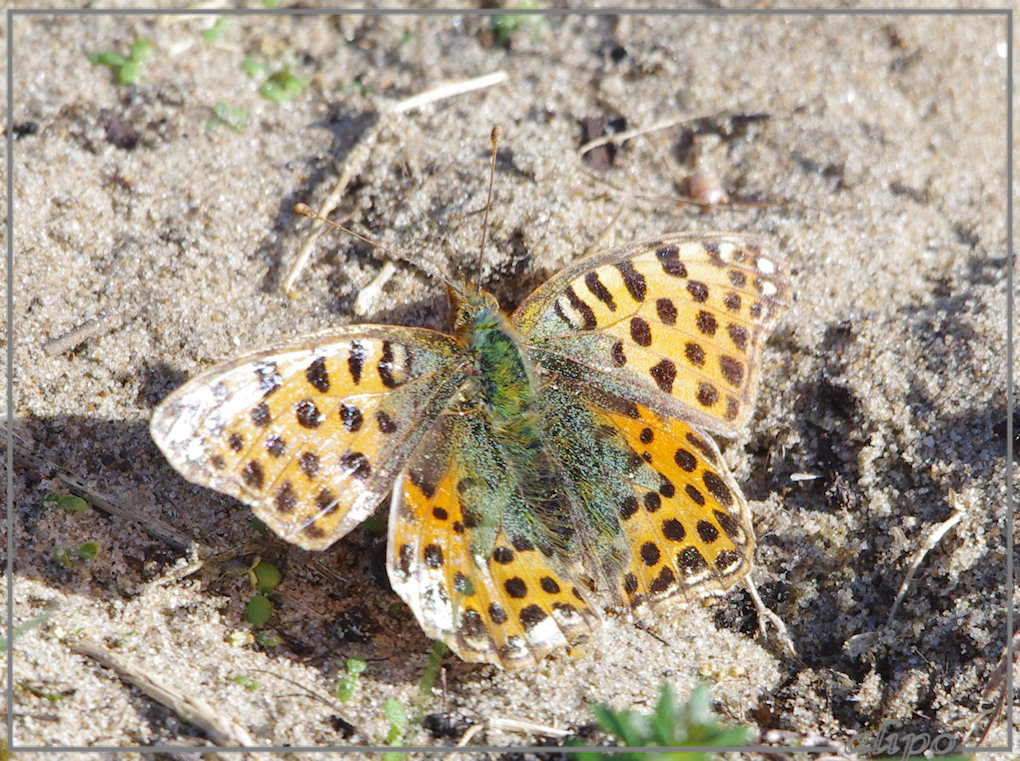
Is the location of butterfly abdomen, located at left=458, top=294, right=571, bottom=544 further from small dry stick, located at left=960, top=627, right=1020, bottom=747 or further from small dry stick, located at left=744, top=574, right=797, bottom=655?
small dry stick, located at left=960, top=627, right=1020, bottom=747

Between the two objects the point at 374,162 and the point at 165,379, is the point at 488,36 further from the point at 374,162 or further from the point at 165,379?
the point at 165,379

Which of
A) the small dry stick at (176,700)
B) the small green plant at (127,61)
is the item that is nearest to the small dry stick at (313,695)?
the small dry stick at (176,700)

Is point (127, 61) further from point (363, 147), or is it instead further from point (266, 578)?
point (266, 578)

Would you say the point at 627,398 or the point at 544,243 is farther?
the point at 544,243

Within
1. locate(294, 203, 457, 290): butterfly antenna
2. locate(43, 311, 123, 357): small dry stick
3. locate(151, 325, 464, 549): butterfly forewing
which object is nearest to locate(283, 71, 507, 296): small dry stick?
locate(294, 203, 457, 290): butterfly antenna

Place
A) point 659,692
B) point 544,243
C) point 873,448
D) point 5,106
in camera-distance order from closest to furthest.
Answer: point 659,692 → point 873,448 → point 544,243 → point 5,106

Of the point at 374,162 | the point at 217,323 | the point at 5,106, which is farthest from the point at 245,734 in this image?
the point at 5,106
